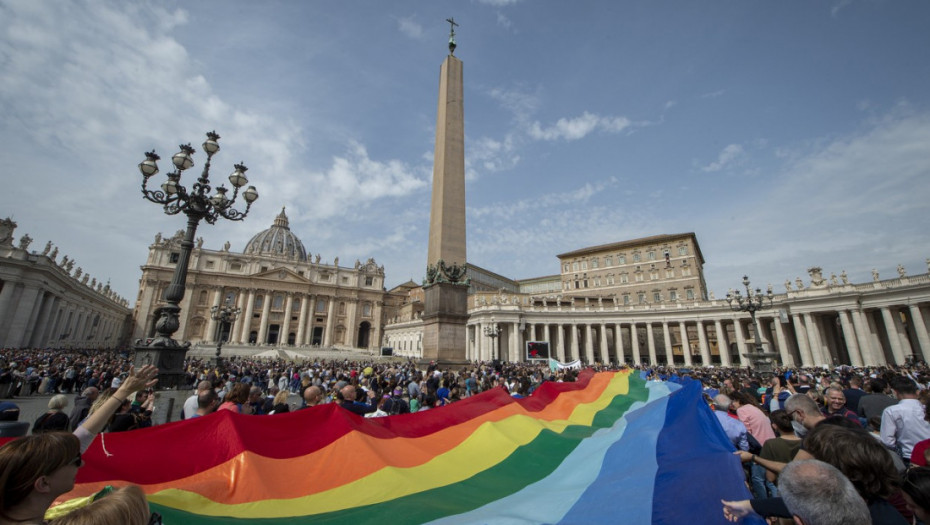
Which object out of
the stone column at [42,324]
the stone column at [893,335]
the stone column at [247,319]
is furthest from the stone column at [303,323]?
the stone column at [893,335]

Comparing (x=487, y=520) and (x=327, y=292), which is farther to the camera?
(x=327, y=292)

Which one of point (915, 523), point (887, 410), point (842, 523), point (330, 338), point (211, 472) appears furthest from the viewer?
point (330, 338)

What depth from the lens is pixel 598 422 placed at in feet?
23.7

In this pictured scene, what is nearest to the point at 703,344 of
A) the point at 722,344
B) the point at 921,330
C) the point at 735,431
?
the point at 722,344

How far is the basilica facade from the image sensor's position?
62.3 metres

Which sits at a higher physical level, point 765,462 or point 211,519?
point 765,462

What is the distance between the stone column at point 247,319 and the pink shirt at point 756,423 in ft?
235

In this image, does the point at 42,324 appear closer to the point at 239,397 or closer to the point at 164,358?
the point at 164,358

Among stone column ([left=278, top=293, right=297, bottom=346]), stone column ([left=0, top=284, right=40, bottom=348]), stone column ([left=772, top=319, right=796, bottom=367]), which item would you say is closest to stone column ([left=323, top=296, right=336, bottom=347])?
stone column ([left=278, top=293, right=297, bottom=346])

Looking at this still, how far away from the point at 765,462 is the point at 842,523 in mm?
1549

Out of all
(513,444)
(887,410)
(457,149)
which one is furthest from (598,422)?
(457,149)

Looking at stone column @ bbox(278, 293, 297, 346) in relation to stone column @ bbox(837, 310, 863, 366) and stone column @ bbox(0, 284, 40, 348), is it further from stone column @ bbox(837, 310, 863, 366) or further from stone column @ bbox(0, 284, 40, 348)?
stone column @ bbox(837, 310, 863, 366)

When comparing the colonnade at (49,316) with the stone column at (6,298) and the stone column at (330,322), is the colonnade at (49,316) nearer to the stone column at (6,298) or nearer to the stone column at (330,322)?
the stone column at (6,298)

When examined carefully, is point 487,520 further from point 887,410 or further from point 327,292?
point 327,292
